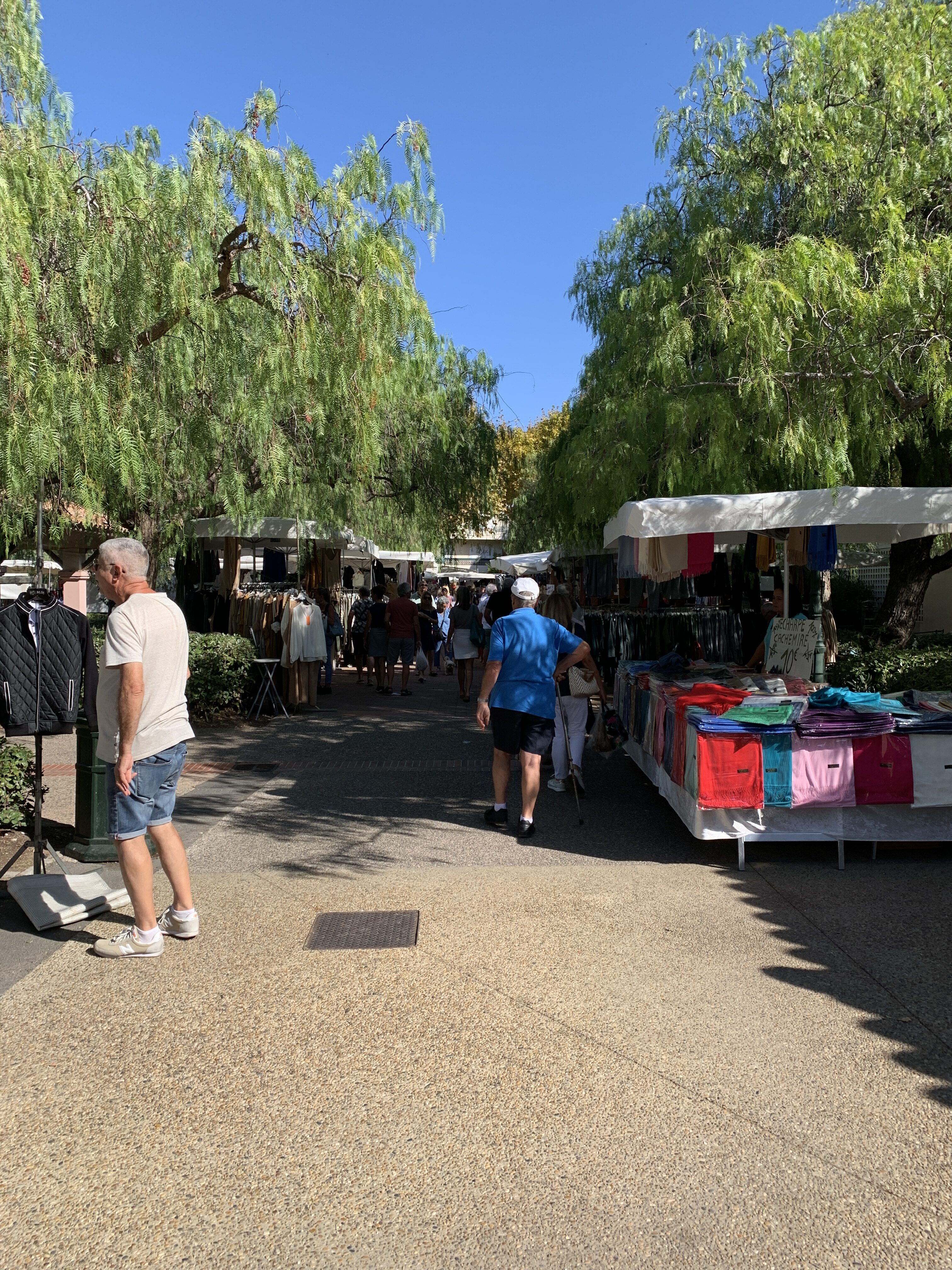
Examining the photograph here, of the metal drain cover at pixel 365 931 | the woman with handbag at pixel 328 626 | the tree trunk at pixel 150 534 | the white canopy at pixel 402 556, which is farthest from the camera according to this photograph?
the white canopy at pixel 402 556

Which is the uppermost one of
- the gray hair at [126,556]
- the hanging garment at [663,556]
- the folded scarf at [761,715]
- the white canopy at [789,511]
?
the white canopy at [789,511]

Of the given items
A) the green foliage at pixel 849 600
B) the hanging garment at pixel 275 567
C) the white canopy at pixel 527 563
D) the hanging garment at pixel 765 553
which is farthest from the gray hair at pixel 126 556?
the white canopy at pixel 527 563

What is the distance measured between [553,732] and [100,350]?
4396 mm

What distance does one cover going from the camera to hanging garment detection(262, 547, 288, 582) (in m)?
18.7

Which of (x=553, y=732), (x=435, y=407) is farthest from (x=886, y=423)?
(x=435, y=407)

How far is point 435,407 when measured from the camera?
15945 millimetres

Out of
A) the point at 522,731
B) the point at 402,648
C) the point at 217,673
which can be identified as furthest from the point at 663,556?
the point at 402,648

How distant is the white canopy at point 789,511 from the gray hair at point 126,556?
4101 mm

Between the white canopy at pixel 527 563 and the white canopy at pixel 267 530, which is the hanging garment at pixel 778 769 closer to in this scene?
the white canopy at pixel 267 530

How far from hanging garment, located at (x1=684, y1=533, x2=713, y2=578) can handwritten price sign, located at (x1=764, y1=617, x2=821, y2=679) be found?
0.92 metres

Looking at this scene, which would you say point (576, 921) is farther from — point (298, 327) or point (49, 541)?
point (49, 541)

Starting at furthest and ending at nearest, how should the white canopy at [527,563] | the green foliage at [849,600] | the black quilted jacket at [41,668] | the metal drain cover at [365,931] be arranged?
the white canopy at [527,563]
the green foliage at [849,600]
the black quilted jacket at [41,668]
the metal drain cover at [365,931]

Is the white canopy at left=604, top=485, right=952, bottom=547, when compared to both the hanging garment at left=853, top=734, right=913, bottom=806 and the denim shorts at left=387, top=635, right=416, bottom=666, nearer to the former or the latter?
the hanging garment at left=853, top=734, right=913, bottom=806

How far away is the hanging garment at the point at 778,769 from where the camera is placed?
6.46 meters
